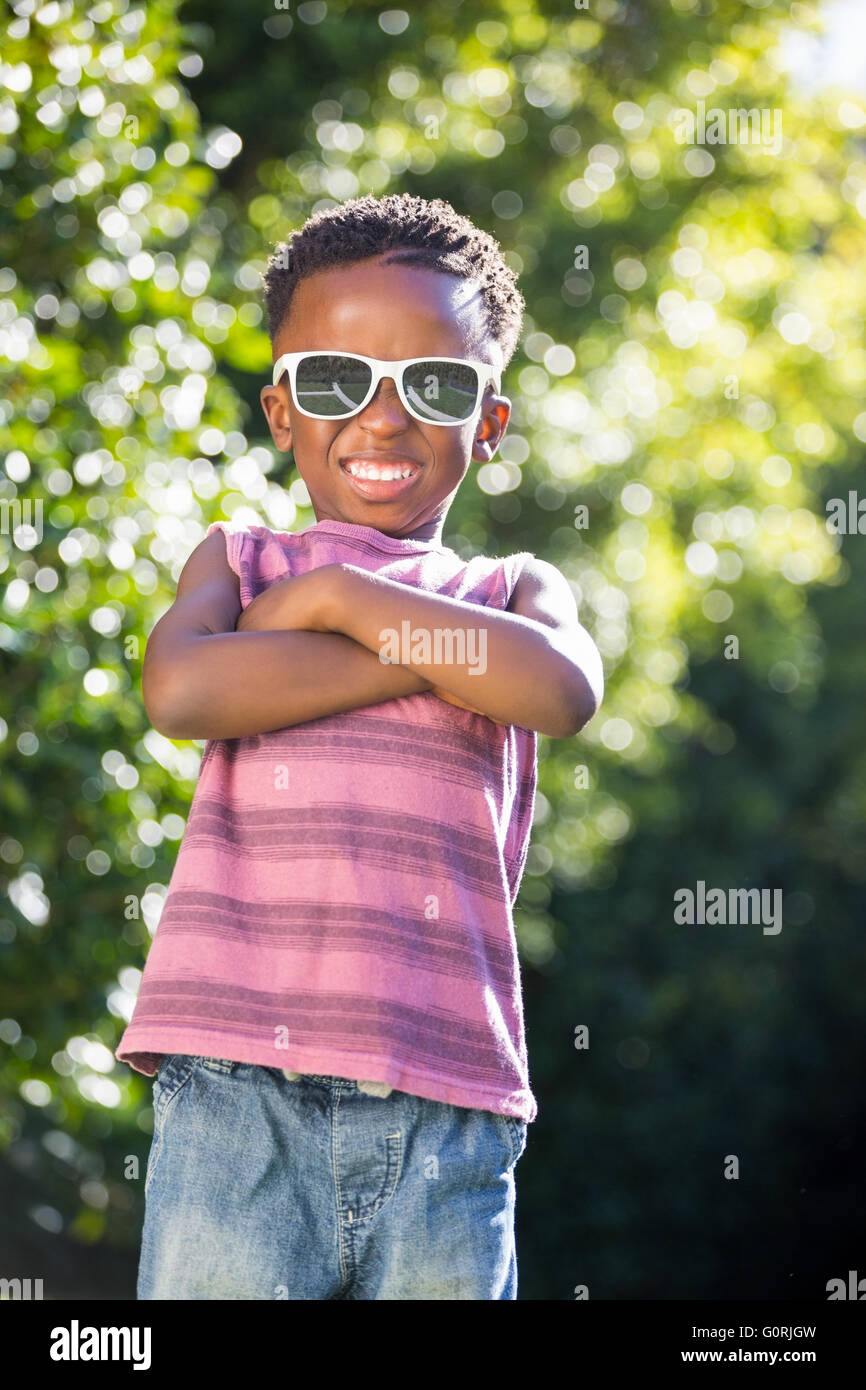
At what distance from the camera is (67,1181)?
476 cm

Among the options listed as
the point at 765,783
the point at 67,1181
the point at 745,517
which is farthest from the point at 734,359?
the point at 67,1181

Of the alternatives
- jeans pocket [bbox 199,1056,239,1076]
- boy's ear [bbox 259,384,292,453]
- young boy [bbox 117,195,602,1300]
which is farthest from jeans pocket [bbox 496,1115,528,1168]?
boy's ear [bbox 259,384,292,453]

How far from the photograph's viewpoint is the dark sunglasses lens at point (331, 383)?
2.01 m

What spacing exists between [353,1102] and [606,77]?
22.6 ft

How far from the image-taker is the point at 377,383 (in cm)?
200

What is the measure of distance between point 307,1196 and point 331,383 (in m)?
0.97

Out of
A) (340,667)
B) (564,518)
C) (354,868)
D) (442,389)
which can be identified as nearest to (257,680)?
(340,667)

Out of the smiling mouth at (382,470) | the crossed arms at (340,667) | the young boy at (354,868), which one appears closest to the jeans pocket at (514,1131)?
the young boy at (354,868)

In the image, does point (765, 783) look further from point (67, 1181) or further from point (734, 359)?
point (67, 1181)

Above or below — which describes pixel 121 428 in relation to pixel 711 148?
below

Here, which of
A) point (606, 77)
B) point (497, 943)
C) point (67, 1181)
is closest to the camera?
point (497, 943)

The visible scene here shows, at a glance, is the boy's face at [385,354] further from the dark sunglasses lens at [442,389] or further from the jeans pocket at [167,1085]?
the jeans pocket at [167,1085]

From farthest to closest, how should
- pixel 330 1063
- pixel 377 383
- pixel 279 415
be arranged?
pixel 279 415 → pixel 377 383 → pixel 330 1063

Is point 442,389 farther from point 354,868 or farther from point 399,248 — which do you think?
point 354,868
